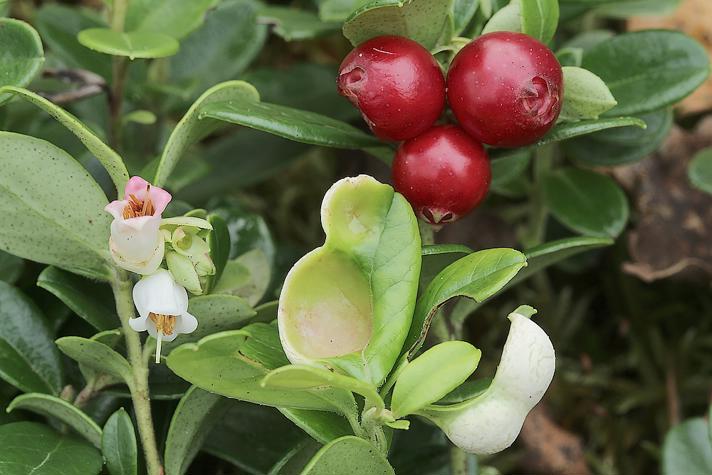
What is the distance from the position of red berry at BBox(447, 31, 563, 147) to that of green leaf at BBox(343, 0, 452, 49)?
0.24ft

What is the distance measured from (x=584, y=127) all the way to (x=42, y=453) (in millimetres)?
819

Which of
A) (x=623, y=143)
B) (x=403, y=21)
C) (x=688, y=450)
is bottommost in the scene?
(x=688, y=450)

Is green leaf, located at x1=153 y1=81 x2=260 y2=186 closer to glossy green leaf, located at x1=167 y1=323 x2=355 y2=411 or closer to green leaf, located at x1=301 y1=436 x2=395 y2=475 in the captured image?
glossy green leaf, located at x1=167 y1=323 x2=355 y2=411

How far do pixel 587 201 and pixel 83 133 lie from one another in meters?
1.00

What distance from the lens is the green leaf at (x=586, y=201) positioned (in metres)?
1.67

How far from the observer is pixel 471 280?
1055 mm

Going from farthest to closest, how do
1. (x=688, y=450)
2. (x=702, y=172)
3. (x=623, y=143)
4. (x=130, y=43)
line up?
1. (x=702, y=172)
2. (x=623, y=143)
3. (x=688, y=450)
4. (x=130, y=43)

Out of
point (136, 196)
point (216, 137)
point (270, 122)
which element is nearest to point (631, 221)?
point (216, 137)

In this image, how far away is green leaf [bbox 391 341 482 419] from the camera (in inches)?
38.8

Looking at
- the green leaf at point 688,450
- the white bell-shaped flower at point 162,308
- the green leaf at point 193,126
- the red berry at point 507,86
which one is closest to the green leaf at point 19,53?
the green leaf at point 193,126

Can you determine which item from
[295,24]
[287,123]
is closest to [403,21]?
[287,123]

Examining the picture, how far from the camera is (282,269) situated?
1709mm

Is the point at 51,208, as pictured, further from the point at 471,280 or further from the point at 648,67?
the point at 648,67

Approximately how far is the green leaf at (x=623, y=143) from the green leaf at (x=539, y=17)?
0.42 m
